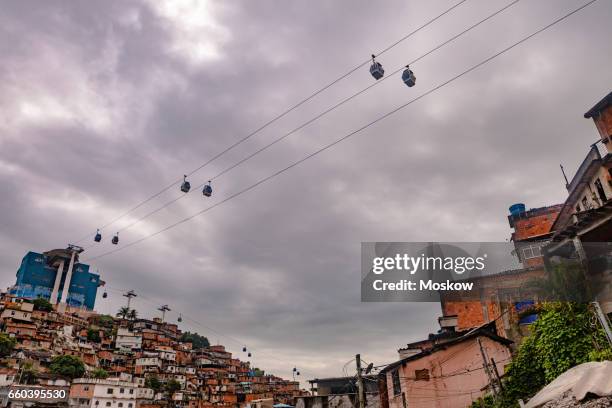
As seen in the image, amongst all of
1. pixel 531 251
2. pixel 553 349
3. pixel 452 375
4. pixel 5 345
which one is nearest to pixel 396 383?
pixel 452 375

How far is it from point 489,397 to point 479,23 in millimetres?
21514

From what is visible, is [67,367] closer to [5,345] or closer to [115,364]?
[5,345]

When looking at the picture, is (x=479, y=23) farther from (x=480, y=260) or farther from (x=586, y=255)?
(x=480, y=260)

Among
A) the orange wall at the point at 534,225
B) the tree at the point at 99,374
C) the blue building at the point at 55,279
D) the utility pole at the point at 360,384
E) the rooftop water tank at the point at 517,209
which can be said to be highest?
the blue building at the point at 55,279

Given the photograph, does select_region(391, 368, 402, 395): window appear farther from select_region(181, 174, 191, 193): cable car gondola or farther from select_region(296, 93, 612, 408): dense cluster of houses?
select_region(181, 174, 191, 193): cable car gondola

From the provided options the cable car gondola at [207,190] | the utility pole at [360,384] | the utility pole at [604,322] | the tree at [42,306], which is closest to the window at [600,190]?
the utility pole at [604,322]

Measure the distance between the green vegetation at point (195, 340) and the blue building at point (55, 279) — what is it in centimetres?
2624

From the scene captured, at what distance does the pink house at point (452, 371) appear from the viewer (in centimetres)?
2872

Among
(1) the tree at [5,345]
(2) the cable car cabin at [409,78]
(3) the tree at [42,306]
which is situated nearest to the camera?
(2) the cable car cabin at [409,78]

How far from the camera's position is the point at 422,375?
31.1 m

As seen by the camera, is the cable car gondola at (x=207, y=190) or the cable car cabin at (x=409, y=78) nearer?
the cable car cabin at (x=409, y=78)

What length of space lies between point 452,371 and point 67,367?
61.5m

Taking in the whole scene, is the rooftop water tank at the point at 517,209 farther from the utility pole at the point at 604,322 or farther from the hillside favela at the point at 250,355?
the utility pole at the point at 604,322

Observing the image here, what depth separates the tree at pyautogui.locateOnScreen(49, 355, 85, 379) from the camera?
6247 cm
